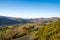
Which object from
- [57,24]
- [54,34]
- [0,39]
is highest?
[57,24]

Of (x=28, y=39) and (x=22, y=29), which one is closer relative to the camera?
(x=28, y=39)

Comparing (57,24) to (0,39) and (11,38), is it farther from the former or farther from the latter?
(0,39)

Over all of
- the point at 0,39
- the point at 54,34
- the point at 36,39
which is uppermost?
the point at 54,34

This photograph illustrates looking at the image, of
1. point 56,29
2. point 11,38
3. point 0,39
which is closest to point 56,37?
point 56,29

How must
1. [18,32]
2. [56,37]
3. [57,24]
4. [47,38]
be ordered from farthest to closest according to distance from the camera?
[18,32]
[57,24]
[47,38]
[56,37]

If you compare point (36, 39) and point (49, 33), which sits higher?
point (49, 33)

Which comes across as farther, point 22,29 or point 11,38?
point 22,29

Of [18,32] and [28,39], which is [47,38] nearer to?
[28,39]

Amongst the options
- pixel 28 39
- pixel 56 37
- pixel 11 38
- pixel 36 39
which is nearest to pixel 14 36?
pixel 11 38

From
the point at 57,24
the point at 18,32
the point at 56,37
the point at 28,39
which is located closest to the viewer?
the point at 56,37
